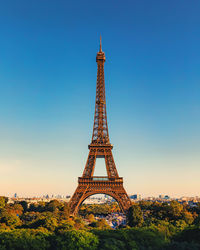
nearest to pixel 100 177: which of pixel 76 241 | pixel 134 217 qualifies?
pixel 134 217

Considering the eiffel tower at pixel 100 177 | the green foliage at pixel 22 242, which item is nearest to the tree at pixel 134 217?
the eiffel tower at pixel 100 177

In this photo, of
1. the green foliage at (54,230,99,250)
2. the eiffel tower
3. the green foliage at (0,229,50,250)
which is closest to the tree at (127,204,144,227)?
the eiffel tower

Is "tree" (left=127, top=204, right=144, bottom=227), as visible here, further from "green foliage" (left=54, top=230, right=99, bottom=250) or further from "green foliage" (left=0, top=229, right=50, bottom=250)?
"green foliage" (left=0, top=229, right=50, bottom=250)

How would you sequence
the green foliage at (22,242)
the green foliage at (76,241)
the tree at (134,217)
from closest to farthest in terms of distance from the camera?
the green foliage at (76,241) → the green foliage at (22,242) → the tree at (134,217)

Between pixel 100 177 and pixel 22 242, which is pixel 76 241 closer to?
pixel 22 242

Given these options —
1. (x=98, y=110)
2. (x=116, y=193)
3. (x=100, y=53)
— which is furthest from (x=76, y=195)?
(x=100, y=53)

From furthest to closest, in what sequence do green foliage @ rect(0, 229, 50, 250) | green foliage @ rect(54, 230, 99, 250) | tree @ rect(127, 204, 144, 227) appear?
1. tree @ rect(127, 204, 144, 227)
2. green foliage @ rect(0, 229, 50, 250)
3. green foliage @ rect(54, 230, 99, 250)

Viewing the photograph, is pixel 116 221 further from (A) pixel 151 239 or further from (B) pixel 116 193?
(A) pixel 151 239

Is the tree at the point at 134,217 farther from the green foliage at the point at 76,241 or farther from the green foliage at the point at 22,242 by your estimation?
the green foliage at the point at 22,242
